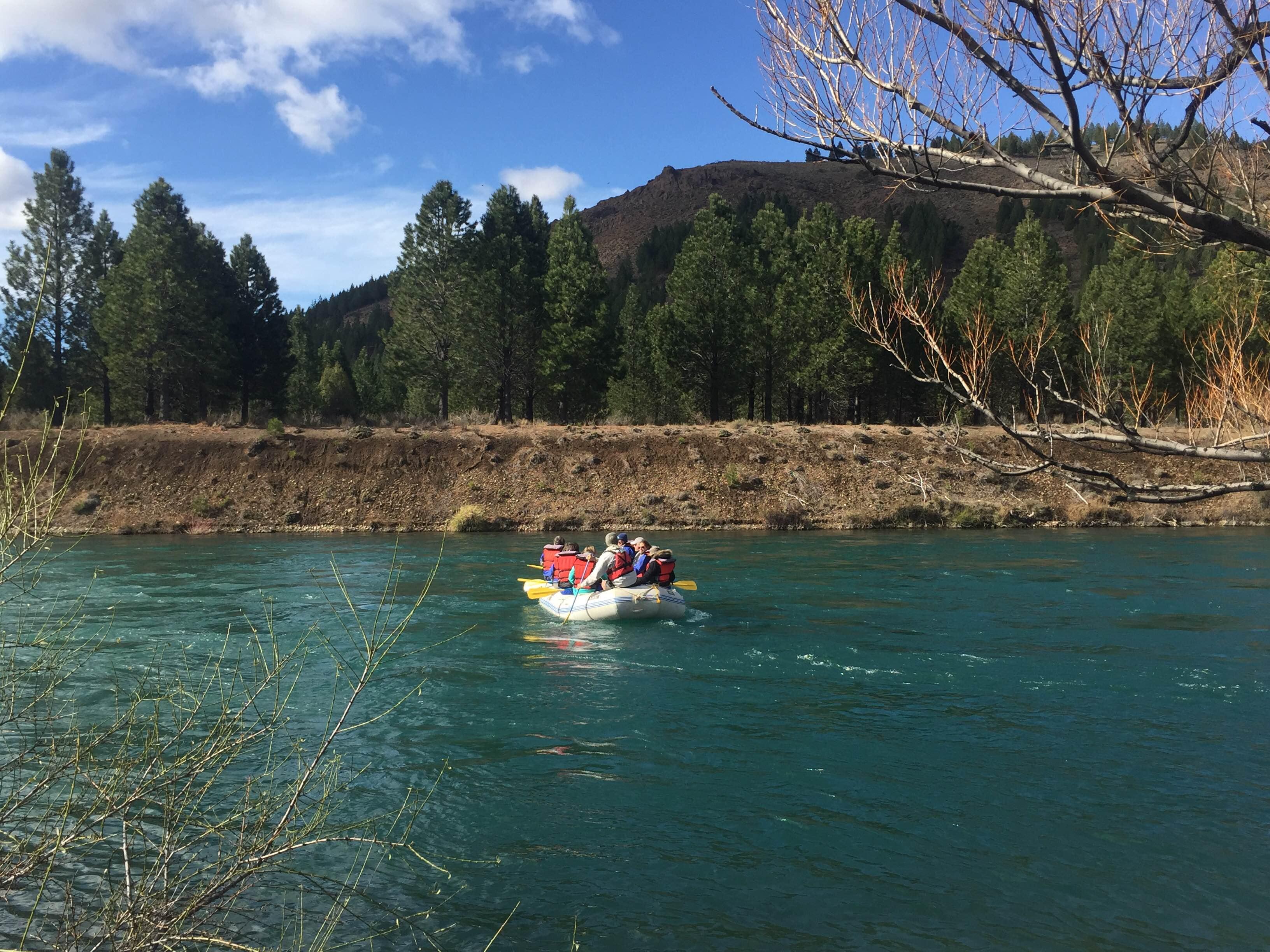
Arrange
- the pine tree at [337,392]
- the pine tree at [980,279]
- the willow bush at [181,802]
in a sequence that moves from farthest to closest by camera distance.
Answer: the pine tree at [337,392]
the pine tree at [980,279]
the willow bush at [181,802]

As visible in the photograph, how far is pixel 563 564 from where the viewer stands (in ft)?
66.0

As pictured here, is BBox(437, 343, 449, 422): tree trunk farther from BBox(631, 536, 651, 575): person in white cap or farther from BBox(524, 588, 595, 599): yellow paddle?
BBox(631, 536, 651, 575): person in white cap

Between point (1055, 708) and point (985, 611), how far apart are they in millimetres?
6445

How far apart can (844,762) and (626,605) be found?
805 cm

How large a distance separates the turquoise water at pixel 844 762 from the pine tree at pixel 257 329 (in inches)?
1127

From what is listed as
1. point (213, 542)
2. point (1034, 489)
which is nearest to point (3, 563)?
point (213, 542)

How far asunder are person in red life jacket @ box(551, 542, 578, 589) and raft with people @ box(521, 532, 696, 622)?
238 millimetres

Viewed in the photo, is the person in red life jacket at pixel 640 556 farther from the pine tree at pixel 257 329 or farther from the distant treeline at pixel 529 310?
the pine tree at pixel 257 329

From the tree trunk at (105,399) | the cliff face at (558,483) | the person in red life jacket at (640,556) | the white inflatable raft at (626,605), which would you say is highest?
the tree trunk at (105,399)

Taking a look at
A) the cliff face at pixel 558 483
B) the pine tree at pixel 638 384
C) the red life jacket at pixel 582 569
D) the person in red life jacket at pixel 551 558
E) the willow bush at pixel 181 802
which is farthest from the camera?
the pine tree at pixel 638 384

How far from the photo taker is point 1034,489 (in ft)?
126

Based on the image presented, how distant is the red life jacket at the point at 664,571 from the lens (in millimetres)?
18312

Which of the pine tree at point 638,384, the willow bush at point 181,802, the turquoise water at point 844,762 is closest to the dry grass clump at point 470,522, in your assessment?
the turquoise water at point 844,762

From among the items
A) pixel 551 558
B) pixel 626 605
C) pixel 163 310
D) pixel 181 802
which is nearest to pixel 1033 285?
pixel 551 558
